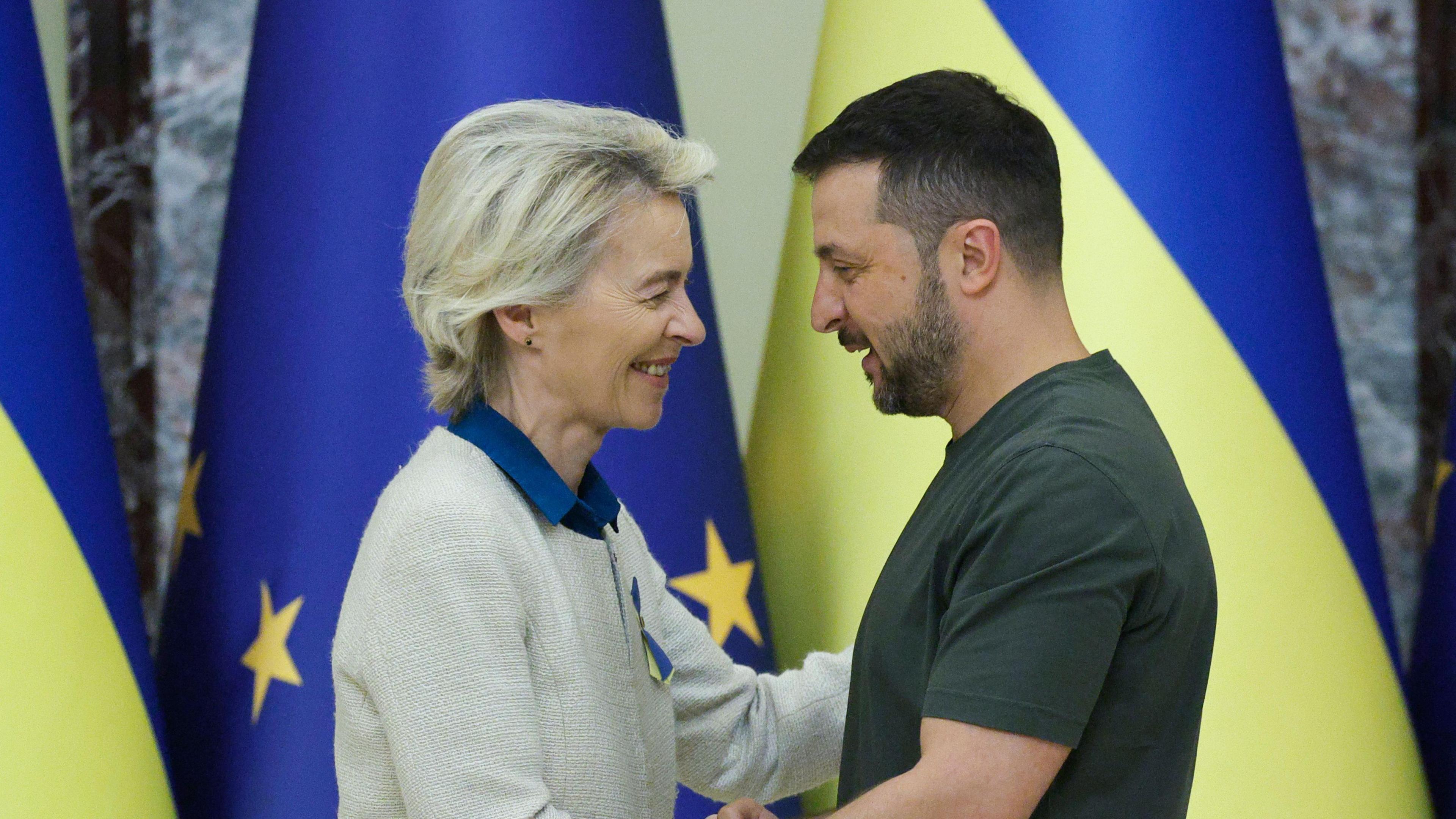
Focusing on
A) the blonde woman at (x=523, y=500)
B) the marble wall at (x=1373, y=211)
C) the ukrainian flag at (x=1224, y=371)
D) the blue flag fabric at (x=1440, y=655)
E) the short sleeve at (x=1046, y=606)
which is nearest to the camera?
the short sleeve at (x=1046, y=606)

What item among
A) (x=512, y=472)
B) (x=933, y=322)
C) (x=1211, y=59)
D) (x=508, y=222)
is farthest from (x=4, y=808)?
→ (x=1211, y=59)

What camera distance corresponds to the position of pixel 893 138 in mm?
812

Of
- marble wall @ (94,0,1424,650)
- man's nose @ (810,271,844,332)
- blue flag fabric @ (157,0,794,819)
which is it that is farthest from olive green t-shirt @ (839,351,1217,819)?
marble wall @ (94,0,1424,650)

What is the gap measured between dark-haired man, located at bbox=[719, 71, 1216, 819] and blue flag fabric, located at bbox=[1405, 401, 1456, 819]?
0.59m

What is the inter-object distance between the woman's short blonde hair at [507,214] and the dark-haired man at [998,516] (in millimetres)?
122

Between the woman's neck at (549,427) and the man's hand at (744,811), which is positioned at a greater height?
the woman's neck at (549,427)

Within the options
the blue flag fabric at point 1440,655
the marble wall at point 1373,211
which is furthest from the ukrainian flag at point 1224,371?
the marble wall at point 1373,211

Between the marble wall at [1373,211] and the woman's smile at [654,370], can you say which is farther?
the marble wall at [1373,211]

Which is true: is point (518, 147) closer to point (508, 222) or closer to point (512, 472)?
point (508, 222)

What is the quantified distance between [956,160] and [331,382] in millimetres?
618

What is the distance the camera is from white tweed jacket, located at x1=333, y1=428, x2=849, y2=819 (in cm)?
76

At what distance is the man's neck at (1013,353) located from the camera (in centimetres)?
80

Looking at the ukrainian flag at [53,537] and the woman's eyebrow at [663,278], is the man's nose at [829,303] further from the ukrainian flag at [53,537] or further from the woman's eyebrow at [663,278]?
the ukrainian flag at [53,537]

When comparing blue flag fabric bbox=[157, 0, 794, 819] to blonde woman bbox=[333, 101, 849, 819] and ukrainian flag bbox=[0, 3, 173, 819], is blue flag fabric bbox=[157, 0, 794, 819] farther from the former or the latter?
blonde woman bbox=[333, 101, 849, 819]
